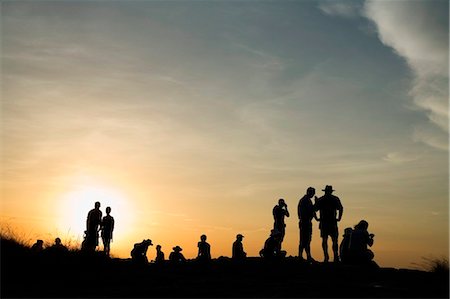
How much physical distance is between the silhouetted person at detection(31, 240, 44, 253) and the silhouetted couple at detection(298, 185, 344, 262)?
745 centimetres

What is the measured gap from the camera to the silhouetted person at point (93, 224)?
60.4 ft

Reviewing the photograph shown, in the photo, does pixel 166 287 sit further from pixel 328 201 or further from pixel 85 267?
pixel 328 201

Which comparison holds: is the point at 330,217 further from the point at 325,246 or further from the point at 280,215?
the point at 280,215

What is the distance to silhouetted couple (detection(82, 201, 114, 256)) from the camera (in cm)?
1842

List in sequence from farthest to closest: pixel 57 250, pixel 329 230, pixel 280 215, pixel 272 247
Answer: pixel 280 215 → pixel 272 247 → pixel 329 230 → pixel 57 250

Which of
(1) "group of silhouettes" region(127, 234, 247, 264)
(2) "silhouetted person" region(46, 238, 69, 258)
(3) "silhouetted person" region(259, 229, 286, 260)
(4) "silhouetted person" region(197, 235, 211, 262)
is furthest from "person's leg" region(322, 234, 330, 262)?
(2) "silhouetted person" region(46, 238, 69, 258)

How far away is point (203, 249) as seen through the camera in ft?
62.2

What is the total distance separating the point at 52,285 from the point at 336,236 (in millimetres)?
8337

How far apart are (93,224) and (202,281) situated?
9.77 metres

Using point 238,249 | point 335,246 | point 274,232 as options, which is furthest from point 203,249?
point 335,246

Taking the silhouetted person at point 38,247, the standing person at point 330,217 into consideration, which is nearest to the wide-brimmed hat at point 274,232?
the standing person at point 330,217

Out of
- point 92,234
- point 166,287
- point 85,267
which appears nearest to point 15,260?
point 85,267

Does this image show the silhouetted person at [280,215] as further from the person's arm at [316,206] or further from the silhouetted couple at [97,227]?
the silhouetted couple at [97,227]

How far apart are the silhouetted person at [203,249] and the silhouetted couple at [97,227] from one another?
3349 millimetres
